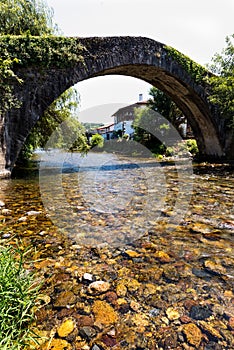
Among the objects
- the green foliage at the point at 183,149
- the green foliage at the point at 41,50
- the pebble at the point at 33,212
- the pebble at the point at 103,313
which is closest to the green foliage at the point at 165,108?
the green foliage at the point at 183,149

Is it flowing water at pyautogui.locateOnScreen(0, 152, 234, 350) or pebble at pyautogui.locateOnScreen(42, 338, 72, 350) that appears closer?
pebble at pyautogui.locateOnScreen(42, 338, 72, 350)

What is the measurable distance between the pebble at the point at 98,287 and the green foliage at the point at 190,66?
39.8ft

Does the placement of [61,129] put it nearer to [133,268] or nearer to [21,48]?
[21,48]

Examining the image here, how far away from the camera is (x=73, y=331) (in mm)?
1632

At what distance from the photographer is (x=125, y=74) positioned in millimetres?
12484

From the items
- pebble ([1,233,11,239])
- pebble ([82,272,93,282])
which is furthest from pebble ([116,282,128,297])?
pebble ([1,233,11,239])

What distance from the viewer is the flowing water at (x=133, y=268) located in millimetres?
1640

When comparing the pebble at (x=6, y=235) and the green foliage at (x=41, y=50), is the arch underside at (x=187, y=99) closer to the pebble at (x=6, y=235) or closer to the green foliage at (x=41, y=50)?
the green foliage at (x=41, y=50)

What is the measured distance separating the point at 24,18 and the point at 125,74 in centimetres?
603

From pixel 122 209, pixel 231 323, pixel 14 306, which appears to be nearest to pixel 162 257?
pixel 231 323

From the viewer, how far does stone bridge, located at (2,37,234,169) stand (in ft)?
25.8

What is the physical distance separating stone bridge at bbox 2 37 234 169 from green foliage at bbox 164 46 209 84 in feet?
0.35

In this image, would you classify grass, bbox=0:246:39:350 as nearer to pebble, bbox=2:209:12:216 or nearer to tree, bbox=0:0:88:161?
pebble, bbox=2:209:12:216

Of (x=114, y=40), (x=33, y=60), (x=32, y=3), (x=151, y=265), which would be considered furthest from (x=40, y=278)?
(x=32, y=3)
